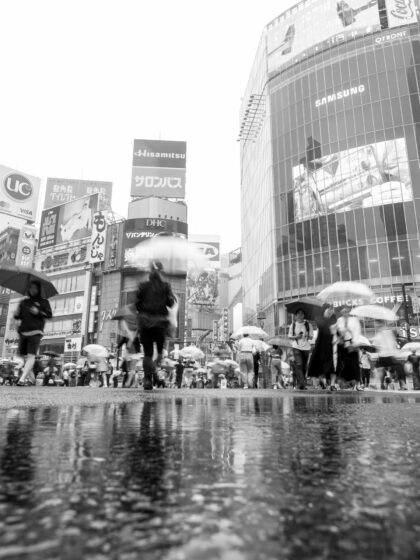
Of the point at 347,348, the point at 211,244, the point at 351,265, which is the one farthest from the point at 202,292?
the point at 347,348

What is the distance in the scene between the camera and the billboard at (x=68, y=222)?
182 feet

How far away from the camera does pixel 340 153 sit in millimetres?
37062

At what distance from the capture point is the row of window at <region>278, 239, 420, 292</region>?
31.9 m

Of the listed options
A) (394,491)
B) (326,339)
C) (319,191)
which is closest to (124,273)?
(319,191)

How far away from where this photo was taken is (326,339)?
7.60m

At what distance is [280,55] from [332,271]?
980 inches

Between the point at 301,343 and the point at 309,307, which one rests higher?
the point at 309,307

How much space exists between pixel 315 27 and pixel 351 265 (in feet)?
82.0

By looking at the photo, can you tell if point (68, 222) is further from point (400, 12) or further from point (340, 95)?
point (400, 12)

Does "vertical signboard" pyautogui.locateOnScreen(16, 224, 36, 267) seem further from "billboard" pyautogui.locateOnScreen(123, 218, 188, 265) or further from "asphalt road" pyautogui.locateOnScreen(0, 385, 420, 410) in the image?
"asphalt road" pyautogui.locateOnScreen(0, 385, 420, 410)

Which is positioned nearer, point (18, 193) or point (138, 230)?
point (138, 230)

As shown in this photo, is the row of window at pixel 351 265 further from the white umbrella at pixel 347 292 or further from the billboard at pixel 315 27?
the white umbrella at pixel 347 292

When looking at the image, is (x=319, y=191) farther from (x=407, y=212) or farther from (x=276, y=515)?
(x=276, y=515)

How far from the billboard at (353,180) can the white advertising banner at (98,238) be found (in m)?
25.5
